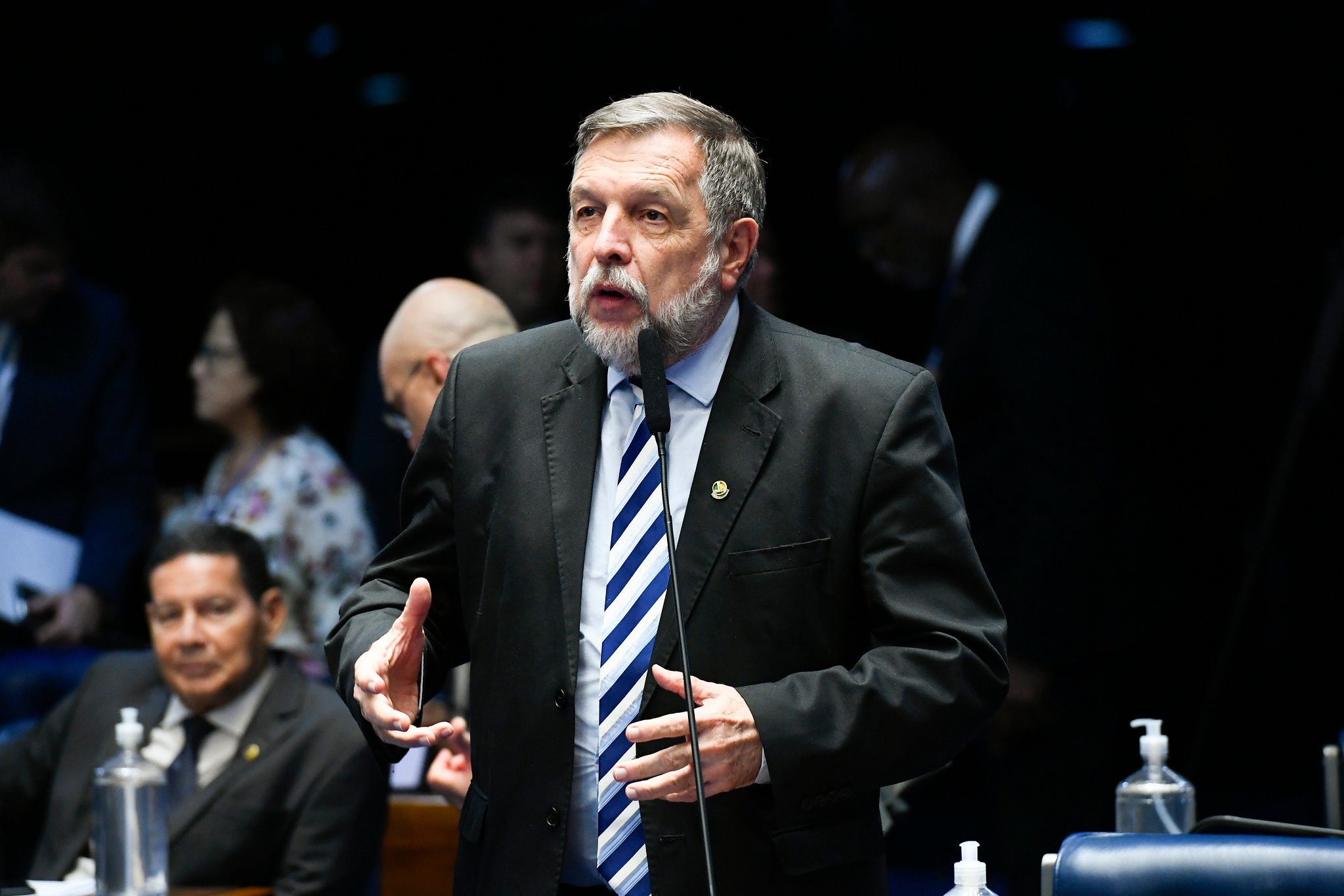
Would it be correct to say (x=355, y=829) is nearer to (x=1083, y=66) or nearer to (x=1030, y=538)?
(x=1030, y=538)

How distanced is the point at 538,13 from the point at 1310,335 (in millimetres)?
3276

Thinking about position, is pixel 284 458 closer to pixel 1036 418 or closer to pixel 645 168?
pixel 1036 418

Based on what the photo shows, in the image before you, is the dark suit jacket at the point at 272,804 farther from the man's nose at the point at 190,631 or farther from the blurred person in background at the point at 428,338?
the blurred person in background at the point at 428,338

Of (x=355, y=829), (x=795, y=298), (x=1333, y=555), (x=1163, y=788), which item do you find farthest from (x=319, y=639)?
(x=1333, y=555)

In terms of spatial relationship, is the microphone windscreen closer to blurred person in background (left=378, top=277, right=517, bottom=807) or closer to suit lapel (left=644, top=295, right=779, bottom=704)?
suit lapel (left=644, top=295, right=779, bottom=704)

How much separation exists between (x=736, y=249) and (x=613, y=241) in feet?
0.63

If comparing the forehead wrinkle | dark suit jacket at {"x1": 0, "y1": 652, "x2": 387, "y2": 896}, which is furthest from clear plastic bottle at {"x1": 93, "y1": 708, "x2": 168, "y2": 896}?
the forehead wrinkle

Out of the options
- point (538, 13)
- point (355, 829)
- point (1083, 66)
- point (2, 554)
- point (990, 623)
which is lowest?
point (355, 829)

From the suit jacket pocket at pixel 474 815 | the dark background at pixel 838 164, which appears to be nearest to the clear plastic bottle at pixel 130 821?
the suit jacket pocket at pixel 474 815

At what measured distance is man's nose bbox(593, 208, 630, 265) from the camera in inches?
77.0

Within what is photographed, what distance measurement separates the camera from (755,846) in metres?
1.88

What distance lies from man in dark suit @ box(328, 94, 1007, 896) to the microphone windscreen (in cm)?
18

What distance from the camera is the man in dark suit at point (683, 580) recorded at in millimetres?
1848

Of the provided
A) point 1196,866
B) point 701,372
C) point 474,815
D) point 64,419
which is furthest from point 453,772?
point 64,419
